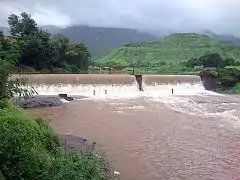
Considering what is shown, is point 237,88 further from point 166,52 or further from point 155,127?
point 166,52

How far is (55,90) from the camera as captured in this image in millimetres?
26172

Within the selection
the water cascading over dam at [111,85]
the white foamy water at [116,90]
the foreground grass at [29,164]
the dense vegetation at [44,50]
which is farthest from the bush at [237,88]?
the foreground grass at [29,164]

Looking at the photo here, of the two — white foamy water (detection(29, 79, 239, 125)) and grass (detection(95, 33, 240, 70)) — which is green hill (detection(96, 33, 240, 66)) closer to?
grass (detection(95, 33, 240, 70))

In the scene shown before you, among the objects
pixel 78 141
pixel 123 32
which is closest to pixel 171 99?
pixel 78 141

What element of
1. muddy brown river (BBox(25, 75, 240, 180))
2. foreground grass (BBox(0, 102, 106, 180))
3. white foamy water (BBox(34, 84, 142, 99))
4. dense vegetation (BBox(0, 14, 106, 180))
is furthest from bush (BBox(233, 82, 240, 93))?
foreground grass (BBox(0, 102, 106, 180))

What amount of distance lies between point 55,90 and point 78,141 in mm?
14344

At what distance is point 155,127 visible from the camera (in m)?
16.0

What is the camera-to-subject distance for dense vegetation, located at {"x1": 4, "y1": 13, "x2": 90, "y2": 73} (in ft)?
108

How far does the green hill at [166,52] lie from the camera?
210ft

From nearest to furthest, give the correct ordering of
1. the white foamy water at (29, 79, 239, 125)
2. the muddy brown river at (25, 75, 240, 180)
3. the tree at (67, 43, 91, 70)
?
the muddy brown river at (25, 75, 240, 180)
the white foamy water at (29, 79, 239, 125)
the tree at (67, 43, 91, 70)

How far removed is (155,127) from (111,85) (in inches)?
478

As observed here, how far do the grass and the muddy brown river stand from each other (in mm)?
32594

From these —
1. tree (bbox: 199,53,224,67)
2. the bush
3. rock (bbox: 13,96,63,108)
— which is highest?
tree (bbox: 199,53,224,67)

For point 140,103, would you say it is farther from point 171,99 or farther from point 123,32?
point 123,32
